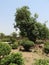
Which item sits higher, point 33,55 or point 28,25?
point 28,25

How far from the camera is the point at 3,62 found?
12.4 metres

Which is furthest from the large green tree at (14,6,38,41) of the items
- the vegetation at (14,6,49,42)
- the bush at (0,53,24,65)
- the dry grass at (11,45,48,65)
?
the bush at (0,53,24,65)

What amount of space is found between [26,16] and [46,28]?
349 centimetres

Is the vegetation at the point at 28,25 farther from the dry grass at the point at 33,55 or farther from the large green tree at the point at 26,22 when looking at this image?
the dry grass at the point at 33,55

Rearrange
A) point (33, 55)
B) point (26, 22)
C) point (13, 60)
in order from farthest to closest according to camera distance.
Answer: point (26, 22), point (33, 55), point (13, 60)

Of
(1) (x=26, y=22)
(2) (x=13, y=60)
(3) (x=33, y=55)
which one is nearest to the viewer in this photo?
(2) (x=13, y=60)

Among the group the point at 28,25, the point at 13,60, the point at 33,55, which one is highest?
the point at 28,25

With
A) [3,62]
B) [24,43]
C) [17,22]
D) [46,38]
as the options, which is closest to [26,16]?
[17,22]

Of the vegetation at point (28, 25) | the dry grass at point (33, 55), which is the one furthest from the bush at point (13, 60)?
the vegetation at point (28, 25)

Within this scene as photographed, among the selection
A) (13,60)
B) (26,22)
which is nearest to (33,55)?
(13,60)

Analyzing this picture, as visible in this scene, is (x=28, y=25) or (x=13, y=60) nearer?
(x=13, y=60)

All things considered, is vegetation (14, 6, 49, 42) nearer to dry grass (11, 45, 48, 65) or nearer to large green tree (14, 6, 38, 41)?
large green tree (14, 6, 38, 41)

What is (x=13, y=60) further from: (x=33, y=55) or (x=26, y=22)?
(x=26, y=22)

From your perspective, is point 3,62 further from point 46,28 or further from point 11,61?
point 46,28
